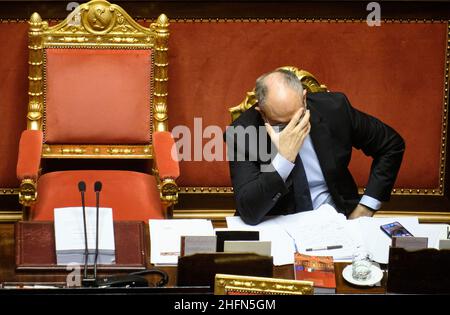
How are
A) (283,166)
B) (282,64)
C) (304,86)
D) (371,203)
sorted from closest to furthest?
(283,166), (371,203), (304,86), (282,64)

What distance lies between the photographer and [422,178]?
4539mm

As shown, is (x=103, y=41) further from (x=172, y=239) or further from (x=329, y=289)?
(x=329, y=289)

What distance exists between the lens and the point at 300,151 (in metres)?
3.35

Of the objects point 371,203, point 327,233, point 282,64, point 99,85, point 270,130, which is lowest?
point 327,233

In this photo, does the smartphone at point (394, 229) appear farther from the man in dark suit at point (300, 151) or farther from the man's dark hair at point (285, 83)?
→ the man's dark hair at point (285, 83)

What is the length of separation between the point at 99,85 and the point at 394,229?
5.09 feet

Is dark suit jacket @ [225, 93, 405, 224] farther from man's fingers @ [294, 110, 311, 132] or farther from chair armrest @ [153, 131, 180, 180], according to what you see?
chair armrest @ [153, 131, 180, 180]

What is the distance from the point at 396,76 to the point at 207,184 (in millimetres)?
1056

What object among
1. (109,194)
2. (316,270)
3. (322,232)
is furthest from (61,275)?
(109,194)

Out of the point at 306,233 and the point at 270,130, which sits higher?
the point at 270,130

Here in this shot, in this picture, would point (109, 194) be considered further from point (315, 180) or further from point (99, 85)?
point (315, 180)

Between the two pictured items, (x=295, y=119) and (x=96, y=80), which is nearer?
(x=295, y=119)

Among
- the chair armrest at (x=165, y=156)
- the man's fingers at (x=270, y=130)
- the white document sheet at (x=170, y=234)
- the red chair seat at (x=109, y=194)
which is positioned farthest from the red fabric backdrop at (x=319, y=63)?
the white document sheet at (x=170, y=234)
